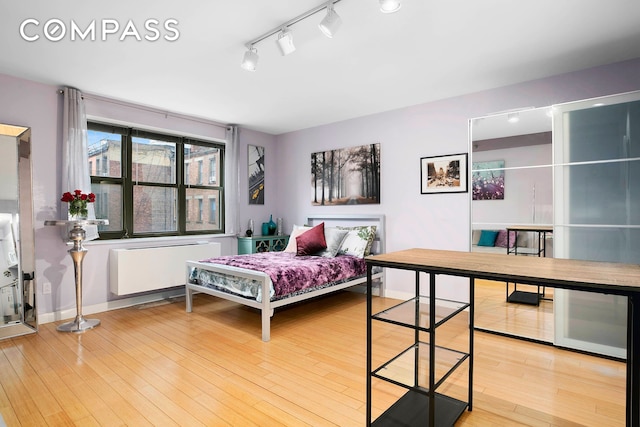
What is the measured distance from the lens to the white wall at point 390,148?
3439 millimetres

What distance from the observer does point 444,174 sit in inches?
163

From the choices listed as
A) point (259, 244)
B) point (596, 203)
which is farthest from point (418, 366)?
point (259, 244)

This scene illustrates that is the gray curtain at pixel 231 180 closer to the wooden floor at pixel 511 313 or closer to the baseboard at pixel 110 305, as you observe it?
the baseboard at pixel 110 305

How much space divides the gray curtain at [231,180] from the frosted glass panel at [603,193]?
411cm

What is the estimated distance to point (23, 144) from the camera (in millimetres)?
3484

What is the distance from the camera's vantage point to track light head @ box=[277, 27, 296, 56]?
2.53 meters

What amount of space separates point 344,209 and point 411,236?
114cm

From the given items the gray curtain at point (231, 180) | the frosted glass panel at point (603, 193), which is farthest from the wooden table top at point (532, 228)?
the gray curtain at point (231, 180)

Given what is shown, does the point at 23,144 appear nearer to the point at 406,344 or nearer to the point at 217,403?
the point at 217,403

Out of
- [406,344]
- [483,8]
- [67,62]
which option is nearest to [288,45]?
[483,8]

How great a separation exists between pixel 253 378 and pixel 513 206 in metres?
2.83

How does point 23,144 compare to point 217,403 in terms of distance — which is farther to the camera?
point 23,144

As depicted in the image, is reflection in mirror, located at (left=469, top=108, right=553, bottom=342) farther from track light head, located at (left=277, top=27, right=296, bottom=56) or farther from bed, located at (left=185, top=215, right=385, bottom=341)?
track light head, located at (left=277, top=27, right=296, bottom=56)

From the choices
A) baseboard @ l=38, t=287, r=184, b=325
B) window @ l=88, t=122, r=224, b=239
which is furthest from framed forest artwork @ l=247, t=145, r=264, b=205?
baseboard @ l=38, t=287, r=184, b=325
